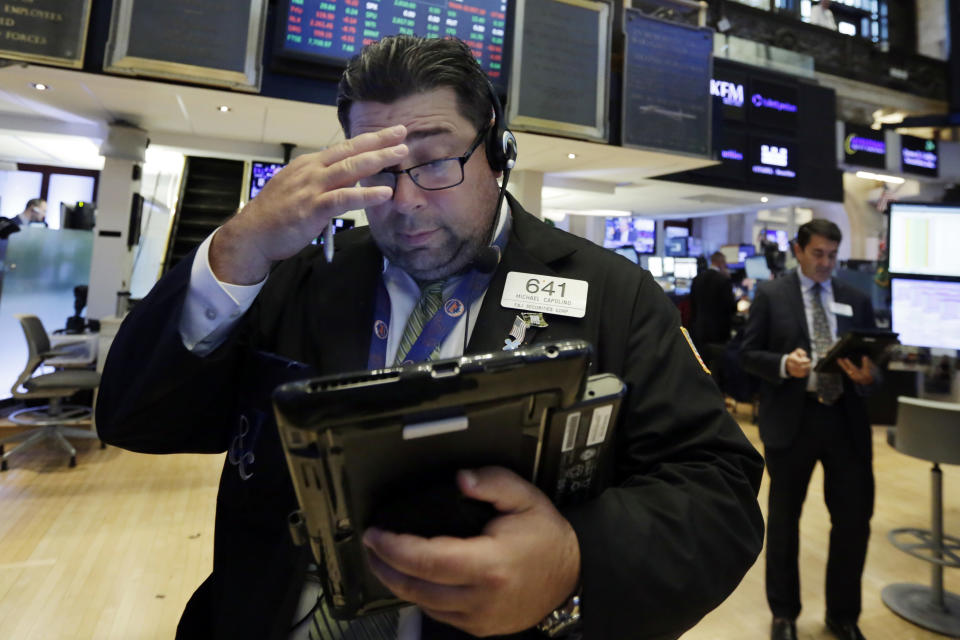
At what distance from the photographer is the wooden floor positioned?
2.12m

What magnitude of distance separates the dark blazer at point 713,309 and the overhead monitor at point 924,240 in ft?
12.0

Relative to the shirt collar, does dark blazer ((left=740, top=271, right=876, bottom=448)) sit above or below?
below

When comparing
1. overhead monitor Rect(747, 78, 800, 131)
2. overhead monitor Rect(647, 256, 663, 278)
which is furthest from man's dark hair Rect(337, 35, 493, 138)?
→ overhead monitor Rect(647, 256, 663, 278)

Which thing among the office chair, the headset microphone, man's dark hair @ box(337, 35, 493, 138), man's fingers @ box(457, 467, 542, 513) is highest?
man's dark hair @ box(337, 35, 493, 138)

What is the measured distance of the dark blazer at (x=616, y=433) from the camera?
0.63 metres

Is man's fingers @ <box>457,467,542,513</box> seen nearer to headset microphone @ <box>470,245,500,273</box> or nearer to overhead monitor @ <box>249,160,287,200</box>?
headset microphone @ <box>470,245,500,273</box>

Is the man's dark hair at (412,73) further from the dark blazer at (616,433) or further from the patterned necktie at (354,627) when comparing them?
the patterned necktie at (354,627)

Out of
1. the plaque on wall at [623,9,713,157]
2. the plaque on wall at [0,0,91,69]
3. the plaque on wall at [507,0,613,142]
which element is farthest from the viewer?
the plaque on wall at [623,9,713,157]

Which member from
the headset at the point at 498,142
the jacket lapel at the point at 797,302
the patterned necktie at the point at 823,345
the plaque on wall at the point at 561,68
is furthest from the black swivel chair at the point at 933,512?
the plaque on wall at the point at 561,68

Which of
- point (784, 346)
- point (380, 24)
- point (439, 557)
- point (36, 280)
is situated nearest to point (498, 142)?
point (439, 557)

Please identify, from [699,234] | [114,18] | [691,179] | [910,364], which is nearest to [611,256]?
[910,364]

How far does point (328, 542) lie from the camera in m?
0.55

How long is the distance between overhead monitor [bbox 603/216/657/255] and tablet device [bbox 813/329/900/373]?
30.2ft

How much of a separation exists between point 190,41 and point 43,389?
2.61 meters
